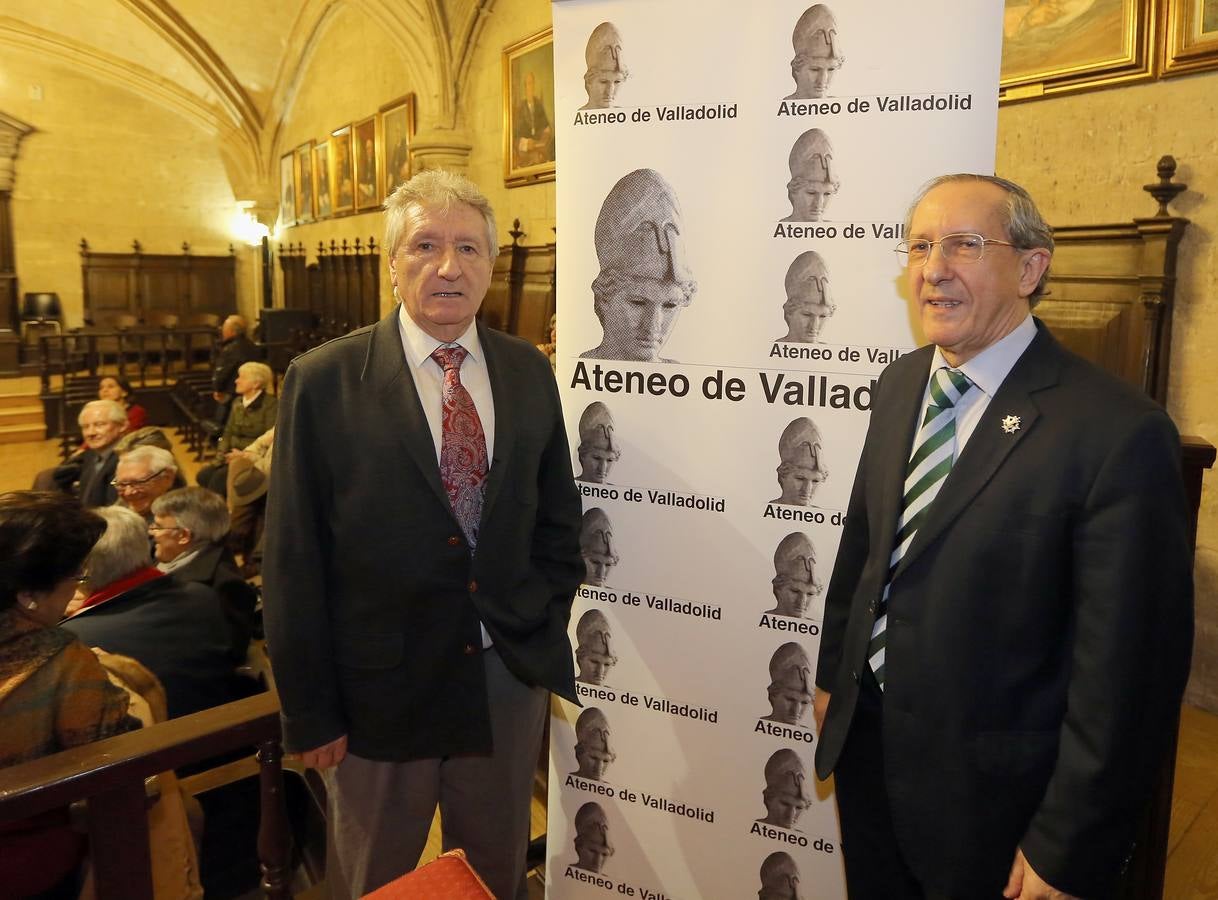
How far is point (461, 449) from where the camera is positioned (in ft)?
5.51

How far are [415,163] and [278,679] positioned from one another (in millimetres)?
8189

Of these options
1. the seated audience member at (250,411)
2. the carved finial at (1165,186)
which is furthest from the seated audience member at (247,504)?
the carved finial at (1165,186)

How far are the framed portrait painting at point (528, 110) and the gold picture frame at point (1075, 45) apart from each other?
4013 mm

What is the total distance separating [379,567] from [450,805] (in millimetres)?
610

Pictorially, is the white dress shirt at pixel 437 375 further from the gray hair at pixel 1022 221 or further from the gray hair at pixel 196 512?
the gray hair at pixel 196 512

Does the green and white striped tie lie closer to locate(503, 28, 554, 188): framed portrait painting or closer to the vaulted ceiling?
locate(503, 28, 554, 188): framed portrait painting

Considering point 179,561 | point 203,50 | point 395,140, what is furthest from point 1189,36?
point 203,50

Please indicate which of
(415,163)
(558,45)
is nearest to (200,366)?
(415,163)

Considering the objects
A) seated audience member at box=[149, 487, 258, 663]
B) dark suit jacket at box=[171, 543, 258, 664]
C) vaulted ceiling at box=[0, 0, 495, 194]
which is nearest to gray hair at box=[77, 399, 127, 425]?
seated audience member at box=[149, 487, 258, 663]

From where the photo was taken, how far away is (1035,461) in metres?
1.23

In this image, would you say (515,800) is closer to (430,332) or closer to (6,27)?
(430,332)

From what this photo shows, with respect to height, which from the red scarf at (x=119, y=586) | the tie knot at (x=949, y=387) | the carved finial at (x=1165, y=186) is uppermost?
the carved finial at (x=1165, y=186)

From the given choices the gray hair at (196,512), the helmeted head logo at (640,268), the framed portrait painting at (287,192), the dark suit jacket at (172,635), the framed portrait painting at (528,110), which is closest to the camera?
the helmeted head logo at (640,268)

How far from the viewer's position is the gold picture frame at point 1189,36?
129 inches
